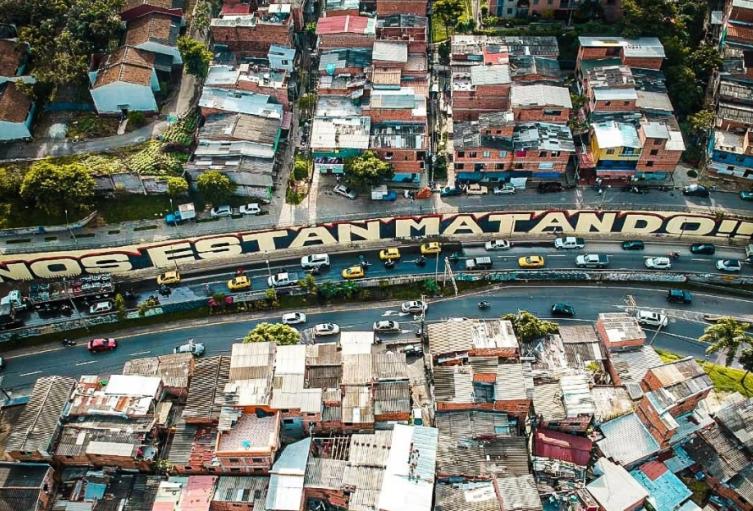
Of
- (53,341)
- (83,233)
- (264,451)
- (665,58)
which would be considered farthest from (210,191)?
(665,58)

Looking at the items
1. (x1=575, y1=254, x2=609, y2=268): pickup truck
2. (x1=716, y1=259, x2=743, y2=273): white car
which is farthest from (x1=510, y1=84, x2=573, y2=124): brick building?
(x1=716, y1=259, x2=743, y2=273): white car

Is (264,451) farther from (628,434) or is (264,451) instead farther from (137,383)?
(628,434)

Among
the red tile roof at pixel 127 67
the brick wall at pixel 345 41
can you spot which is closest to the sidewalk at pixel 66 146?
the red tile roof at pixel 127 67

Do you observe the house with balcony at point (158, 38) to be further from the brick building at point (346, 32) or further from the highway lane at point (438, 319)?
the highway lane at point (438, 319)

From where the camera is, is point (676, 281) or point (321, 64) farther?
point (321, 64)

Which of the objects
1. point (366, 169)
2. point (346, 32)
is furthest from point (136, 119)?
point (366, 169)

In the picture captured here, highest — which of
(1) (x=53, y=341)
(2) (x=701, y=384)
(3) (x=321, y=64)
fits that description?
(3) (x=321, y=64)
